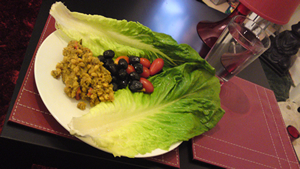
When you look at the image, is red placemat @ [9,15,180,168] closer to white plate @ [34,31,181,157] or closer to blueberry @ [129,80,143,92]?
white plate @ [34,31,181,157]

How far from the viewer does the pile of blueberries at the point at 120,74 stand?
99 centimetres

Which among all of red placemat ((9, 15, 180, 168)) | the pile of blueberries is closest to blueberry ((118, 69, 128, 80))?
the pile of blueberries

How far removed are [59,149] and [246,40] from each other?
1223 mm

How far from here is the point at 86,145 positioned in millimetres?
866

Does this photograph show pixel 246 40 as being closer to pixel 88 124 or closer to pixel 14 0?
pixel 88 124

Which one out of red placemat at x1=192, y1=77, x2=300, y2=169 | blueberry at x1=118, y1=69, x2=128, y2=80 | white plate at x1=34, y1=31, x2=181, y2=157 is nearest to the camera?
white plate at x1=34, y1=31, x2=181, y2=157

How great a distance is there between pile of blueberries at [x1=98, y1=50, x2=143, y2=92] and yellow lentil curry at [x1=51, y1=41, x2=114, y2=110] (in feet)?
0.15

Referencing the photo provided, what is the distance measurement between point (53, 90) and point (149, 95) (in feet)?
1.59

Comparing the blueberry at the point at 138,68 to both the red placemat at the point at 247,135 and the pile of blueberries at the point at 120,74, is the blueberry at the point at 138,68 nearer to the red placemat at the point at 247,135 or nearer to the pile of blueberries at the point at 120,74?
the pile of blueberries at the point at 120,74

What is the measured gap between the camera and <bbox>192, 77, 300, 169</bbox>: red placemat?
1084mm

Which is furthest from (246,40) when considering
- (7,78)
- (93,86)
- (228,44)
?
(7,78)

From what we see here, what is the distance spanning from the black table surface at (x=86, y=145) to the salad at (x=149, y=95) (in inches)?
5.7

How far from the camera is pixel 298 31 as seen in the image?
96.0 inches

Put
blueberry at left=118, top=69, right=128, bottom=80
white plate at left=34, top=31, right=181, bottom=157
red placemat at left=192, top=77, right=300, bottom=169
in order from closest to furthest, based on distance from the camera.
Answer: white plate at left=34, top=31, right=181, bottom=157 → blueberry at left=118, top=69, right=128, bottom=80 → red placemat at left=192, top=77, right=300, bottom=169
